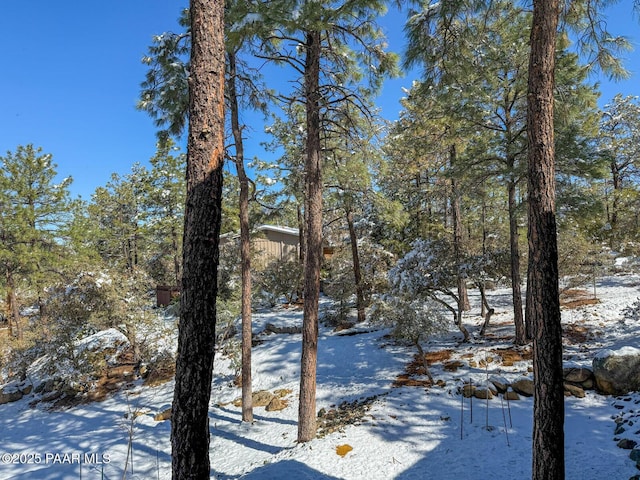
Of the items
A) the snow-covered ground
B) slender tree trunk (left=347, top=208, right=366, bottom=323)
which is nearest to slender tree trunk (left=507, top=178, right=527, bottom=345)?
the snow-covered ground

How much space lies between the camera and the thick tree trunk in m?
7.05

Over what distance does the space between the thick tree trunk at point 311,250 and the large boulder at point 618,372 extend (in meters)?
6.05

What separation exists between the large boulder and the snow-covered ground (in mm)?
263

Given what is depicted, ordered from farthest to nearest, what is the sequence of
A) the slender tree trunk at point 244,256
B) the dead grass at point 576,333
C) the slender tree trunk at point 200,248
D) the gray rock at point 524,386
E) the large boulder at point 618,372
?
the dead grass at point 576,333 → the slender tree trunk at point 244,256 → the gray rock at point 524,386 → the large boulder at point 618,372 → the slender tree trunk at point 200,248

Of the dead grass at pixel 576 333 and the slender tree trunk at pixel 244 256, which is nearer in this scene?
the slender tree trunk at pixel 244 256

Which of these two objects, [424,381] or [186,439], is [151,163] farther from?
[186,439]

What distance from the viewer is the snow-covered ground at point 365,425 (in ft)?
18.1

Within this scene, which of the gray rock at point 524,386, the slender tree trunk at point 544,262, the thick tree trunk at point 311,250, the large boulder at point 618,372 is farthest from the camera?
the gray rock at point 524,386

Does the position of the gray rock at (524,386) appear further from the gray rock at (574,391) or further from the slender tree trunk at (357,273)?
the slender tree trunk at (357,273)

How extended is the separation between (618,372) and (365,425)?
210 inches

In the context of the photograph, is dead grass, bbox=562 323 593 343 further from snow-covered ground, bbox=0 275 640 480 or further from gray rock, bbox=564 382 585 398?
gray rock, bbox=564 382 585 398

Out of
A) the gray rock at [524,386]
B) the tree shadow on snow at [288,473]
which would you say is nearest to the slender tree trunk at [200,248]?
the tree shadow on snow at [288,473]

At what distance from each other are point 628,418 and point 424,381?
4.01 meters

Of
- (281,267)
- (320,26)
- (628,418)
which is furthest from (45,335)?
(628,418)
